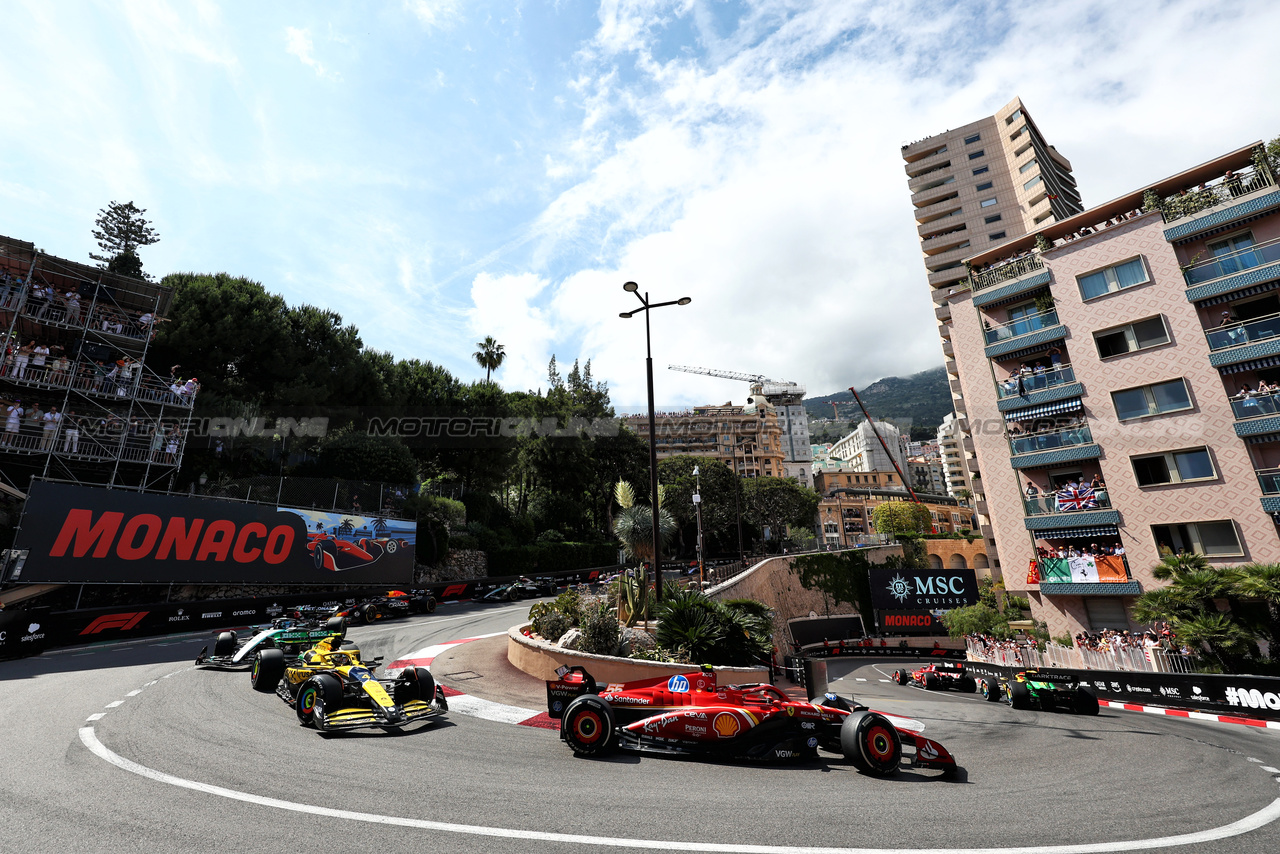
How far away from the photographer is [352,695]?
27.5 ft

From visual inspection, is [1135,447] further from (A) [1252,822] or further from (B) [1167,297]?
(A) [1252,822]

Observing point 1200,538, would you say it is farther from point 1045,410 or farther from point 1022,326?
Result: point 1022,326

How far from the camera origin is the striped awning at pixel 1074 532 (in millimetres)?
23203

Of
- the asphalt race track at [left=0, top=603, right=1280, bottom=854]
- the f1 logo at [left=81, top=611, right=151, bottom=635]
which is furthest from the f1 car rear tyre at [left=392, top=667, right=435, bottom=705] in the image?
the f1 logo at [left=81, top=611, right=151, bottom=635]

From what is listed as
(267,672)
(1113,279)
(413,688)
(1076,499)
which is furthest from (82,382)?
(1113,279)

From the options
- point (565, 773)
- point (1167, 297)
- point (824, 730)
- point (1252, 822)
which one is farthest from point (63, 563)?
point (1167, 297)

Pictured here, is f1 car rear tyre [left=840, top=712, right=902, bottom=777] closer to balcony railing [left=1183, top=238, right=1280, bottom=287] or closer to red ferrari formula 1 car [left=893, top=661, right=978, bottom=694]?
red ferrari formula 1 car [left=893, top=661, right=978, bottom=694]

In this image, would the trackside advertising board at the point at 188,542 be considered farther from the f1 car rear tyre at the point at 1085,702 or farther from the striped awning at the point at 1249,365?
the striped awning at the point at 1249,365

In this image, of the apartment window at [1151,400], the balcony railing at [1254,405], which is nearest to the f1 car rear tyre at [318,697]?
the apartment window at [1151,400]

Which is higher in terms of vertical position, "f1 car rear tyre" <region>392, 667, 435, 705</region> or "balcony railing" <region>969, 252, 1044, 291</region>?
"balcony railing" <region>969, 252, 1044, 291</region>

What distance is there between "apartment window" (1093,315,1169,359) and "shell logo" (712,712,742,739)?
27.5 m

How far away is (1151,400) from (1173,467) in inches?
117

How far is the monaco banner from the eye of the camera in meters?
34.7

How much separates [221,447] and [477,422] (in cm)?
1999
